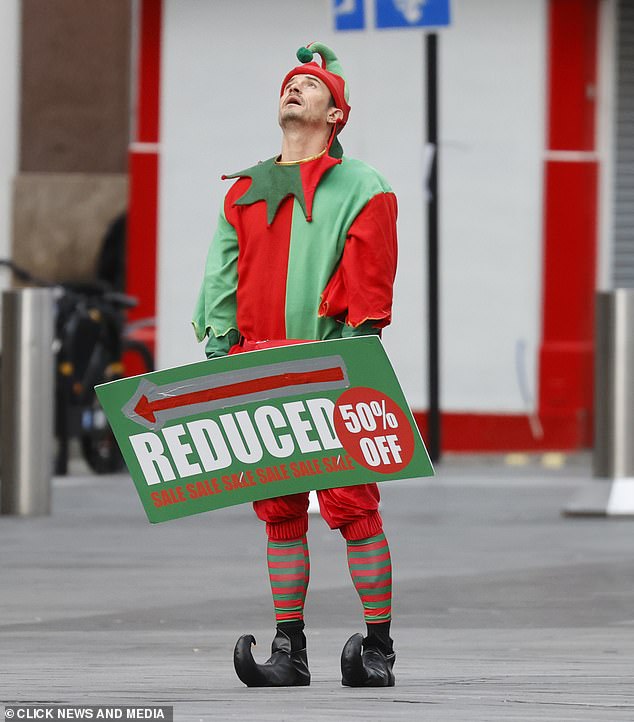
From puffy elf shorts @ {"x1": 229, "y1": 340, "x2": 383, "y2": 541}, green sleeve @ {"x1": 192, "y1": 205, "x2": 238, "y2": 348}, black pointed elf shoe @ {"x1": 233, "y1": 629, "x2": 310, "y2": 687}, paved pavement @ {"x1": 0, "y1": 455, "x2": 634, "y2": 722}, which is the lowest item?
paved pavement @ {"x1": 0, "y1": 455, "x2": 634, "y2": 722}

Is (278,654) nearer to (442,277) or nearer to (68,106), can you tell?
(442,277)

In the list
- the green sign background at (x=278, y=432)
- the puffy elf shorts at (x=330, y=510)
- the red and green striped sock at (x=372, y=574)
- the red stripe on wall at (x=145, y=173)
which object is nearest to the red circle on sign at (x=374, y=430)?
the green sign background at (x=278, y=432)

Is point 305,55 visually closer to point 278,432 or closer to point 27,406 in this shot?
point 278,432

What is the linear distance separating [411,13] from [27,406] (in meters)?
3.59

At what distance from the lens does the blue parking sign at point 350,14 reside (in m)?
12.1

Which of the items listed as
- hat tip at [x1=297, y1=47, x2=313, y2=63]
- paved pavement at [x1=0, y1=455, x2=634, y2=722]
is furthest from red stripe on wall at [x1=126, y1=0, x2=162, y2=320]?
hat tip at [x1=297, y1=47, x2=313, y2=63]

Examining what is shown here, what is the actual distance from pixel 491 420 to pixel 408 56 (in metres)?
2.53

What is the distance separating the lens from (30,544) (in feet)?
30.1

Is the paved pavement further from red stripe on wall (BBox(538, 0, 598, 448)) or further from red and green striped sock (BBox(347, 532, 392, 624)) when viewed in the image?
red stripe on wall (BBox(538, 0, 598, 448))

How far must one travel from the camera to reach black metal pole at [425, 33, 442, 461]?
1323 cm

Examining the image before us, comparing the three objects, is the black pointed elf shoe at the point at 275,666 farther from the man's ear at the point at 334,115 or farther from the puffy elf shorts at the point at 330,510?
the man's ear at the point at 334,115

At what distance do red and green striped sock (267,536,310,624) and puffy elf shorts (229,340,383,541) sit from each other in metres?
0.03

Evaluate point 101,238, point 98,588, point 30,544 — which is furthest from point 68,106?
point 98,588

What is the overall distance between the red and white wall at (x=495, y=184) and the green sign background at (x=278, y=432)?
8793 mm
